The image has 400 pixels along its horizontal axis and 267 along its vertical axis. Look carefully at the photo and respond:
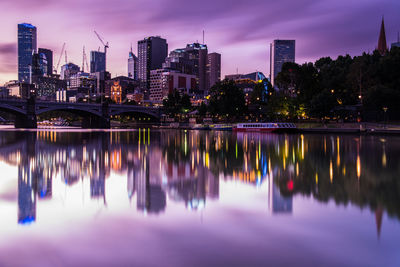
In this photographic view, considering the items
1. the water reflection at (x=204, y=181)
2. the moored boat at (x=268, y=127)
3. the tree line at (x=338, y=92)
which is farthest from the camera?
the tree line at (x=338, y=92)

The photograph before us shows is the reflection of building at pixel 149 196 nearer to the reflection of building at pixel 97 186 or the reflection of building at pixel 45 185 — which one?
the reflection of building at pixel 97 186

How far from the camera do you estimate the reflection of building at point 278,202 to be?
821cm

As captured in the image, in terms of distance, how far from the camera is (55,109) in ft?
320

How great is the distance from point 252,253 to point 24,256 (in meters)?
3.44

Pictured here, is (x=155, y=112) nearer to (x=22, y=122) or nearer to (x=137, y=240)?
(x=22, y=122)

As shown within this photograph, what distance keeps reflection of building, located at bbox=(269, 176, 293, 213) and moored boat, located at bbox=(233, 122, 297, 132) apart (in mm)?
Answer: 55531

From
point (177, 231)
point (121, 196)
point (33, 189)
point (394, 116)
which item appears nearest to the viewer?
point (177, 231)

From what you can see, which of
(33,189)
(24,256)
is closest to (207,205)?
(24,256)

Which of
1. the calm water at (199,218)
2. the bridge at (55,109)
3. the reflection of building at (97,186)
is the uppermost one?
the bridge at (55,109)

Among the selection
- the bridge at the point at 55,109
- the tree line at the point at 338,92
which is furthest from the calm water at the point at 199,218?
the bridge at the point at 55,109

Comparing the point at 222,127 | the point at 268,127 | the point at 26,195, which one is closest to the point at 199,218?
the point at 26,195

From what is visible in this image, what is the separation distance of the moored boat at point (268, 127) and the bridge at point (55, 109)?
1998 inches

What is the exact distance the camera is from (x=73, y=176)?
1277 centimetres

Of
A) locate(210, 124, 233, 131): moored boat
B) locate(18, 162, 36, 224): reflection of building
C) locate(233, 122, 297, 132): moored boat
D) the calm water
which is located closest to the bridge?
locate(210, 124, 233, 131): moored boat
